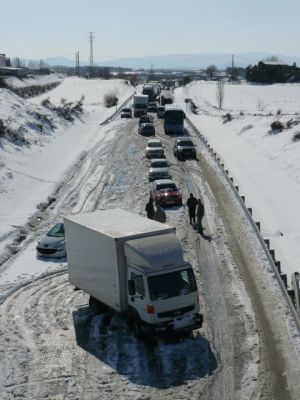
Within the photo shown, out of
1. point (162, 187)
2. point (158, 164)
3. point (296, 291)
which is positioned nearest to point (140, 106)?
point (158, 164)

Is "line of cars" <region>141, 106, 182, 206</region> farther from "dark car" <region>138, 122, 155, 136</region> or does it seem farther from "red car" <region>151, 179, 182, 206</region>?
"dark car" <region>138, 122, 155, 136</region>

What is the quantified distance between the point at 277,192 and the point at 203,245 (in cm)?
1110

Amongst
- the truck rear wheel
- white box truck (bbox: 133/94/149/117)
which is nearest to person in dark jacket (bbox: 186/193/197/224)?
the truck rear wheel

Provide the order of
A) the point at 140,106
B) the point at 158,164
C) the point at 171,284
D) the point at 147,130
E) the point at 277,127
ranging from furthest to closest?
the point at 140,106 < the point at 147,130 < the point at 277,127 < the point at 158,164 < the point at 171,284

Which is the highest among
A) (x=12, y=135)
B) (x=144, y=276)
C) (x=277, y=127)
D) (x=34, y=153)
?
(x=144, y=276)

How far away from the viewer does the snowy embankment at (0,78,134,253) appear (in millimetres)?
32125

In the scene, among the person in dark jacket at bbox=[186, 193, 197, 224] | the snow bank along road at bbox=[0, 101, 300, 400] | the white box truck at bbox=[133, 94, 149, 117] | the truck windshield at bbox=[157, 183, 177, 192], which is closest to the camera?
the snow bank along road at bbox=[0, 101, 300, 400]

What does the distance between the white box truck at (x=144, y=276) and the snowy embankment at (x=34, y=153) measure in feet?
31.8

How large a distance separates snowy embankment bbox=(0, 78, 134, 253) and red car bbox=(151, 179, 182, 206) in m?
6.51

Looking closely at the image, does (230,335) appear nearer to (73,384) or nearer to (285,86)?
(73,384)

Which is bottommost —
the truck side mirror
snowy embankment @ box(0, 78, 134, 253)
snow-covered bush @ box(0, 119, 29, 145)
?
snowy embankment @ box(0, 78, 134, 253)

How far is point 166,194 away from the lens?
3112 centimetres

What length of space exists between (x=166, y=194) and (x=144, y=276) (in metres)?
16.5

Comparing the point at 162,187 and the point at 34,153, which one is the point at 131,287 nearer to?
the point at 162,187
